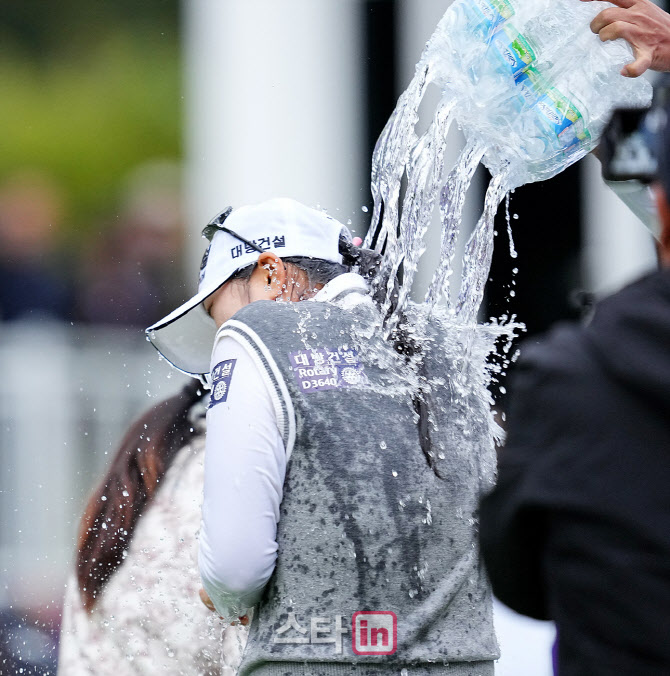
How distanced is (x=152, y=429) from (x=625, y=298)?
1.96 m

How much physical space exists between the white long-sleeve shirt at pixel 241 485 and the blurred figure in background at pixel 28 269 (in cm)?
375

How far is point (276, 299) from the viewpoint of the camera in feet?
7.36

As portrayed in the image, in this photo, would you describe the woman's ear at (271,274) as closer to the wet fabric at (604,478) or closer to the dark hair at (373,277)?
the dark hair at (373,277)

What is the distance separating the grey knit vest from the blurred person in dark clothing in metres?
0.70

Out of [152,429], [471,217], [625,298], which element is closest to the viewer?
[625,298]

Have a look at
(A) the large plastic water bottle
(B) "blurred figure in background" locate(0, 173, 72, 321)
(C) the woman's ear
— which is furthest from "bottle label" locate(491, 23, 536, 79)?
(B) "blurred figure in background" locate(0, 173, 72, 321)

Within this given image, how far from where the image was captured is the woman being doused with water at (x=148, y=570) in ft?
8.96

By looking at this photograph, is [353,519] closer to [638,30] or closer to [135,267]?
[638,30]

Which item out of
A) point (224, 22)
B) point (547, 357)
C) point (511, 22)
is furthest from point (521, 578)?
point (224, 22)

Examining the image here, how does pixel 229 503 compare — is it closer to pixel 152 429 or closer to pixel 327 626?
pixel 327 626

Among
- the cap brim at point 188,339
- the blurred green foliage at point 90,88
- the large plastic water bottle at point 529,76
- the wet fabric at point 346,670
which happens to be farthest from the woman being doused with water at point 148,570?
the blurred green foliage at point 90,88

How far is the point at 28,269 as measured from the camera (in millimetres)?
5598
